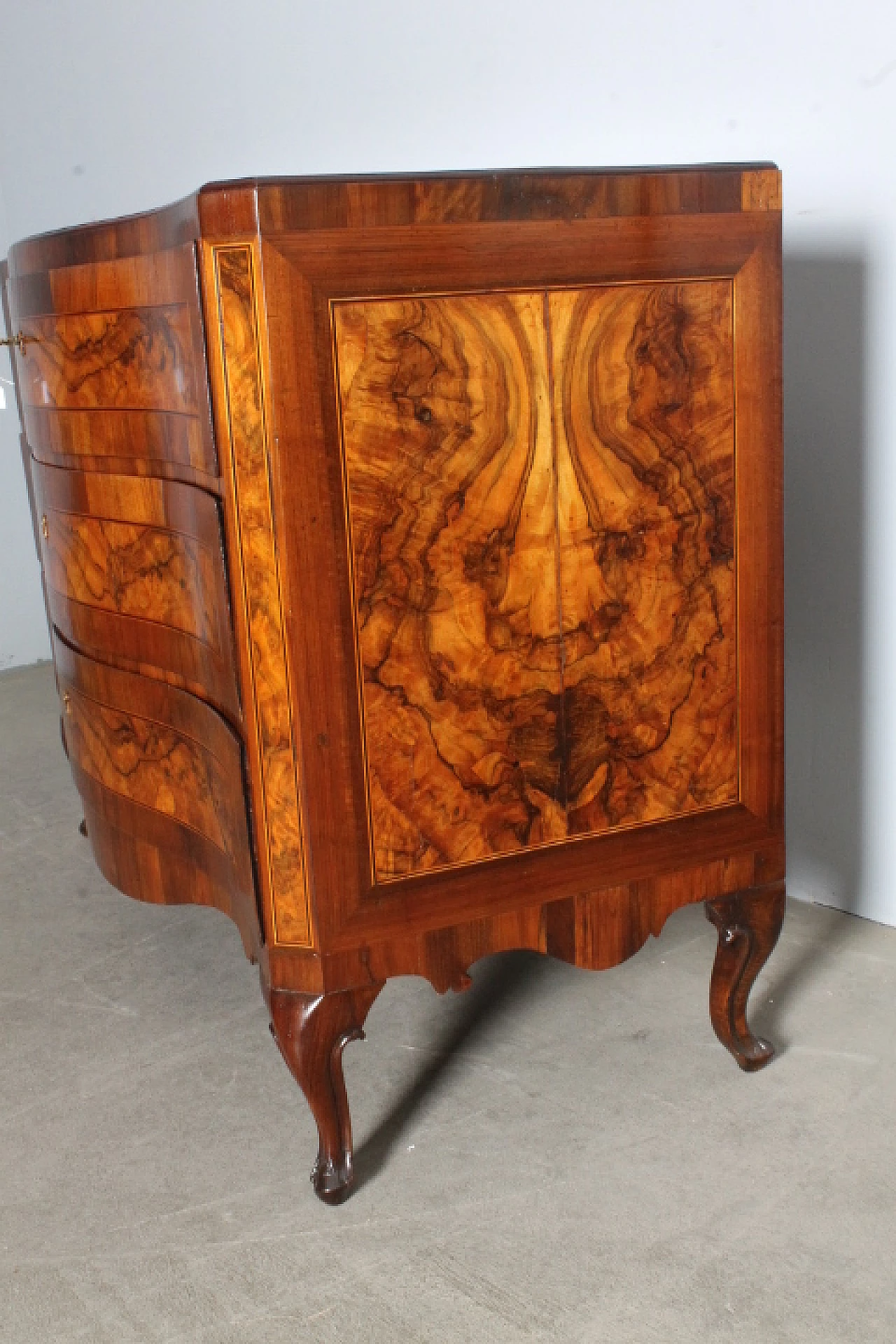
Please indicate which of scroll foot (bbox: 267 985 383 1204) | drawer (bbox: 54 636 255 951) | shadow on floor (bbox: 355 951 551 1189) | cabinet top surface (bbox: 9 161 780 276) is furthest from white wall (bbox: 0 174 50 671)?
scroll foot (bbox: 267 985 383 1204)

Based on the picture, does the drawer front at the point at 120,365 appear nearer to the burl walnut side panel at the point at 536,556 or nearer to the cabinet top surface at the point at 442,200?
the cabinet top surface at the point at 442,200

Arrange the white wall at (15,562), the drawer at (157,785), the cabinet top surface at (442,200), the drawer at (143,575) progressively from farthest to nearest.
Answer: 1. the white wall at (15,562)
2. the drawer at (157,785)
3. the drawer at (143,575)
4. the cabinet top surface at (442,200)

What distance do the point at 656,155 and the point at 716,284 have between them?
35.3 inches

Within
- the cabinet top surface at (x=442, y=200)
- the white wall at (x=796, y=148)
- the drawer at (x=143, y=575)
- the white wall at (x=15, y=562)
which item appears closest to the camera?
the cabinet top surface at (x=442, y=200)

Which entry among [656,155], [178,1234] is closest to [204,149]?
[656,155]

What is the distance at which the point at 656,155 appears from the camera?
241cm

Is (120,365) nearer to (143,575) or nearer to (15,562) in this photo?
(143,575)

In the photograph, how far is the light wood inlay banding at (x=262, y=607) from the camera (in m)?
1.44

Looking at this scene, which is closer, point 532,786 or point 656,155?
point 532,786

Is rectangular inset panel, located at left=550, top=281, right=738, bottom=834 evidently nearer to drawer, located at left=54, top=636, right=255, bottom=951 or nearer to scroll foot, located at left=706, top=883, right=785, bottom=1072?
scroll foot, located at left=706, top=883, right=785, bottom=1072

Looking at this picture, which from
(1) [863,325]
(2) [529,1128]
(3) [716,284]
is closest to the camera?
(3) [716,284]

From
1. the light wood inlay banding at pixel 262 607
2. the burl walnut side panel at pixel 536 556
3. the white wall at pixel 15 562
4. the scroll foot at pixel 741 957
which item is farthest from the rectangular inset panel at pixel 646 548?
the white wall at pixel 15 562

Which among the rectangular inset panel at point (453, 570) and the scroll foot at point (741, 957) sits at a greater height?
the rectangular inset panel at point (453, 570)

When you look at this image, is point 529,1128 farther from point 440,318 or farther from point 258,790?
point 440,318
